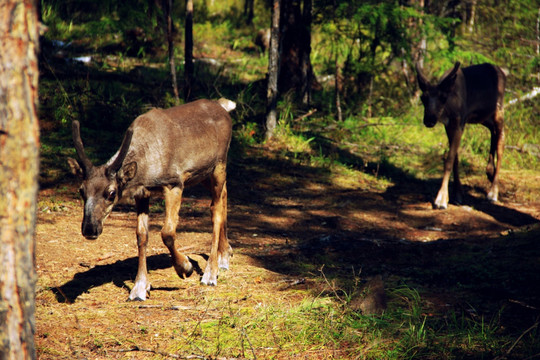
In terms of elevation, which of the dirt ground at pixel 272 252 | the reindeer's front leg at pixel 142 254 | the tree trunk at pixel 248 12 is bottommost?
the dirt ground at pixel 272 252

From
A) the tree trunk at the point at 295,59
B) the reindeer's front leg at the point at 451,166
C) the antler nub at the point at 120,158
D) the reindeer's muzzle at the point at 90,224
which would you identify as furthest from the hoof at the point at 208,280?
the tree trunk at the point at 295,59

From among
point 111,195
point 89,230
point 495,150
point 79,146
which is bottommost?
point 495,150

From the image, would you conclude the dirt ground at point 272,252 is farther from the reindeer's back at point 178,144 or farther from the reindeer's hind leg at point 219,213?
the reindeer's back at point 178,144

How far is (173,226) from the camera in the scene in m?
6.30

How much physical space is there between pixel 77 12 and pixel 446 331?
16953 millimetres

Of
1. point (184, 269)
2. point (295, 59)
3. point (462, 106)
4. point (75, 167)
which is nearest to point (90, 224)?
point (75, 167)

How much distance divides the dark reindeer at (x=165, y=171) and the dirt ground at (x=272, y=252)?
16.5 inches

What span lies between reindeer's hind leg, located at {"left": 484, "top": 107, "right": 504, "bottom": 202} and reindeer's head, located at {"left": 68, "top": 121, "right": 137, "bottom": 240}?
8.36 meters

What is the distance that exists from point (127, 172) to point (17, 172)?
2.77 meters

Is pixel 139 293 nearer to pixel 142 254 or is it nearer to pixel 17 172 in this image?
pixel 142 254

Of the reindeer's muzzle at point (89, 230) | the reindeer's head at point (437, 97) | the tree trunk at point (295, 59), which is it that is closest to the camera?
the reindeer's muzzle at point (89, 230)

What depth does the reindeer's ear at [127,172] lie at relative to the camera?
5.78 metres

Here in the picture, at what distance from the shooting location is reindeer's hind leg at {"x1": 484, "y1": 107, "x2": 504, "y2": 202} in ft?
38.9

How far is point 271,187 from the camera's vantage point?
1161 cm
